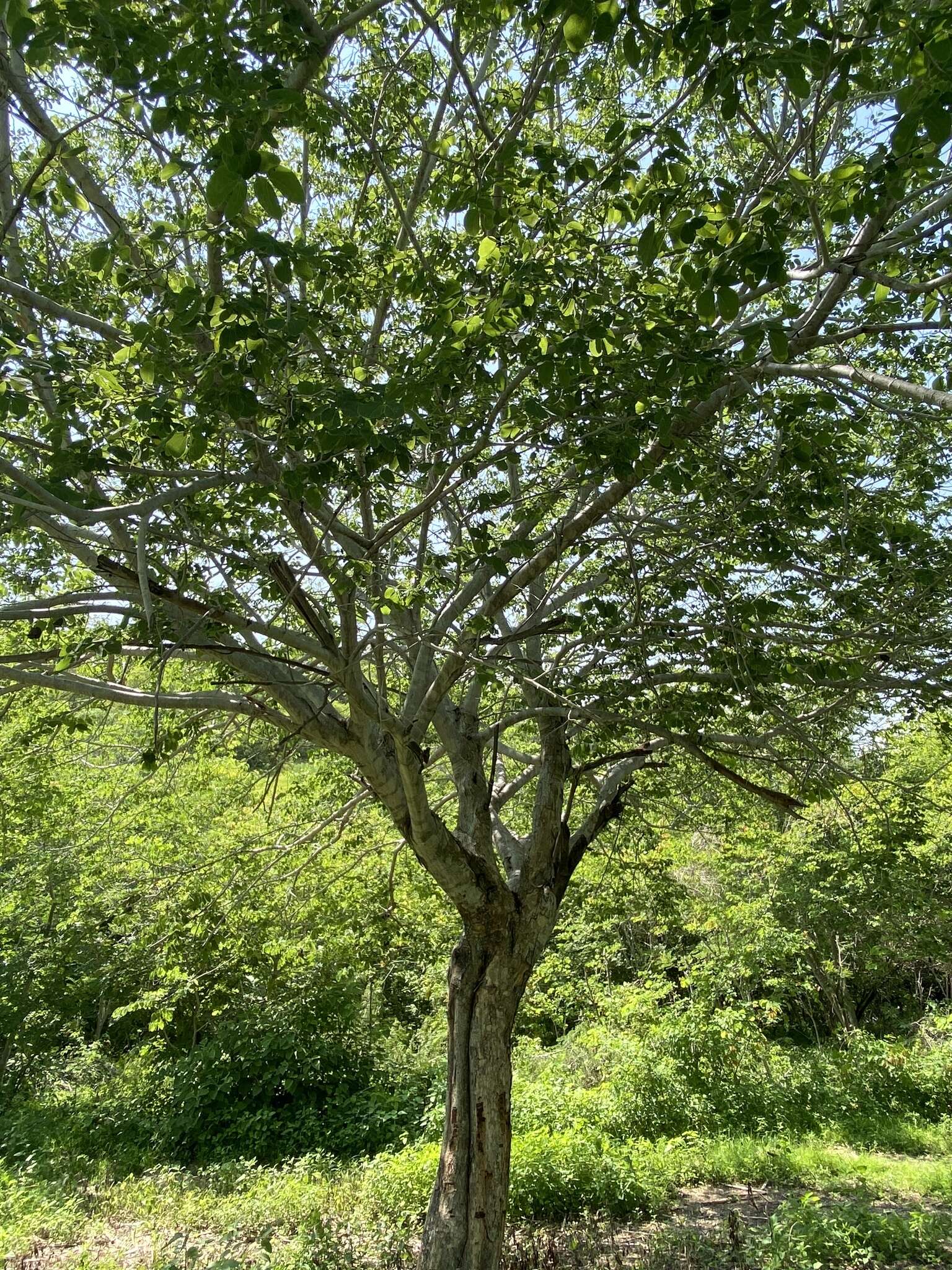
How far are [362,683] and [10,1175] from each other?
787cm

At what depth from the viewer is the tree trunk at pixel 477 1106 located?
14.8 feet

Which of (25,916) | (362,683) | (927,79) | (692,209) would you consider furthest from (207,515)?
(25,916)

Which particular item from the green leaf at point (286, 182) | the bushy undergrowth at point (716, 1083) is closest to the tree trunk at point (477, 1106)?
the bushy undergrowth at point (716, 1083)

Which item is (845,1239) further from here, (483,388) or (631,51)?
(631,51)

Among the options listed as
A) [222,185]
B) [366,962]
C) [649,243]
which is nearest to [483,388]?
[649,243]

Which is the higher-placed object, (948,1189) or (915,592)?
(915,592)

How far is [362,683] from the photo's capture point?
3846 mm

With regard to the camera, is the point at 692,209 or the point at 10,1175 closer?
the point at 692,209

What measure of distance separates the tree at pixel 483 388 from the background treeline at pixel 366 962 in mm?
1660

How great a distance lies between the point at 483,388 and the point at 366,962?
998 cm

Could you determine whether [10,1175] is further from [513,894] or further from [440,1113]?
[513,894]

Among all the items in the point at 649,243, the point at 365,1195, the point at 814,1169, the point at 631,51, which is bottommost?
the point at 814,1169

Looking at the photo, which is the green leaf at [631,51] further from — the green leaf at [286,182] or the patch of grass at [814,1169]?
the patch of grass at [814,1169]

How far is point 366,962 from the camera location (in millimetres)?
11375
